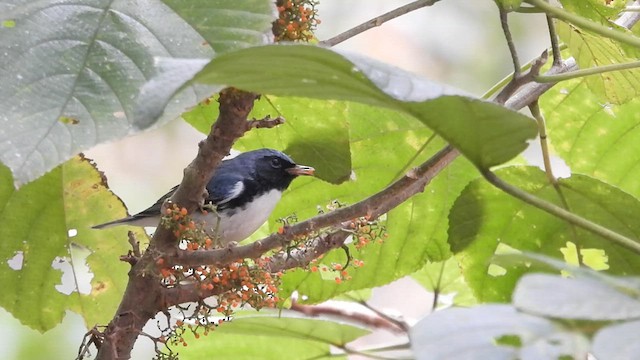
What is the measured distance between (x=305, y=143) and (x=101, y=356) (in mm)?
424

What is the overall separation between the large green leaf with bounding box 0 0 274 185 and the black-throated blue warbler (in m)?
1.21

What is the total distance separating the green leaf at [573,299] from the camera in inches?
22.8

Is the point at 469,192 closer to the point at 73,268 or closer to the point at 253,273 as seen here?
the point at 253,273

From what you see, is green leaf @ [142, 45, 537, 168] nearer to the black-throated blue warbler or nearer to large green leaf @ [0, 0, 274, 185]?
large green leaf @ [0, 0, 274, 185]

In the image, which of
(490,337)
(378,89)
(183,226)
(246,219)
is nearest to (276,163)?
(246,219)

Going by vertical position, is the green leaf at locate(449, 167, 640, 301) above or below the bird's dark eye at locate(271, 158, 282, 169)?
below

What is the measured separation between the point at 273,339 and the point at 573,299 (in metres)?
1.11

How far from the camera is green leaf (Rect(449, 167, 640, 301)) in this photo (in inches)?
53.7

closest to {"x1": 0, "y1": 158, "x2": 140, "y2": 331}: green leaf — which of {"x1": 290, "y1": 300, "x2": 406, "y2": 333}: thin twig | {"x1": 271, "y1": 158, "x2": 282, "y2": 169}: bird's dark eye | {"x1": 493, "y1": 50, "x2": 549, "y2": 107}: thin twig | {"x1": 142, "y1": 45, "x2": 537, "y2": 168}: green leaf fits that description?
{"x1": 290, "y1": 300, "x2": 406, "y2": 333}: thin twig

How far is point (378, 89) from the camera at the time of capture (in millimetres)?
700

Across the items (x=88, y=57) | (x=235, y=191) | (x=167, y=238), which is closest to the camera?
(x=88, y=57)

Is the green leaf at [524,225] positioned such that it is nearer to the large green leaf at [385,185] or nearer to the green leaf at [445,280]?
the large green leaf at [385,185]

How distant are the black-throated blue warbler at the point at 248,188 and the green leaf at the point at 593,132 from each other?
72 cm

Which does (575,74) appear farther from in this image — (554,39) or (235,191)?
(235,191)
